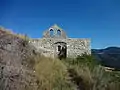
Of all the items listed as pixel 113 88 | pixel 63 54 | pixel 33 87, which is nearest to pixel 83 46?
pixel 63 54

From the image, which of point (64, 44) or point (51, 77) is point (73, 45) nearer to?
point (64, 44)

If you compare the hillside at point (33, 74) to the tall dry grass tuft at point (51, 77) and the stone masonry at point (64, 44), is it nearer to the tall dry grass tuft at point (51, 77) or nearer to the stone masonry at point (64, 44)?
the tall dry grass tuft at point (51, 77)

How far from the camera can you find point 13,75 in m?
7.39

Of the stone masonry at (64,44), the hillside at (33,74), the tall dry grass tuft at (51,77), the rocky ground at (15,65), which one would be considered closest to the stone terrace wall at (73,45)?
the stone masonry at (64,44)

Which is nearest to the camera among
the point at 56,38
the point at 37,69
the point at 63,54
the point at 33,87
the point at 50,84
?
the point at 33,87

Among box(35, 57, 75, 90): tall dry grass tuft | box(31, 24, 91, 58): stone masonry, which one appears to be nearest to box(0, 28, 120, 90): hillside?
box(35, 57, 75, 90): tall dry grass tuft

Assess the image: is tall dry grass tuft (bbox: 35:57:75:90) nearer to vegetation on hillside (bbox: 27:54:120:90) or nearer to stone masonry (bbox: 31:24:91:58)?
vegetation on hillside (bbox: 27:54:120:90)

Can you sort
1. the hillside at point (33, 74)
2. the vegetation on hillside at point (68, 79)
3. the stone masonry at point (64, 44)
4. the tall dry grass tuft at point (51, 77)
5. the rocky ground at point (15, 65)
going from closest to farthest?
1. the rocky ground at point (15, 65)
2. the hillside at point (33, 74)
3. the tall dry grass tuft at point (51, 77)
4. the vegetation on hillside at point (68, 79)
5. the stone masonry at point (64, 44)

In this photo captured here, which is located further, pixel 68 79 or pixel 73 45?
pixel 73 45

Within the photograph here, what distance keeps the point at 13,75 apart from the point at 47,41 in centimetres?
2047

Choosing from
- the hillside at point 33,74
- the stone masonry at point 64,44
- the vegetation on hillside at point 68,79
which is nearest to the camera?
the hillside at point 33,74

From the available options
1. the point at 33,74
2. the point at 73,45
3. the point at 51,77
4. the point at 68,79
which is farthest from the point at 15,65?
the point at 73,45

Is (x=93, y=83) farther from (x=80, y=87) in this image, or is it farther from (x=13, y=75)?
(x=13, y=75)

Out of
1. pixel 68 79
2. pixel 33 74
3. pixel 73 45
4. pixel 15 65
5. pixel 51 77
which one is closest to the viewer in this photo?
pixel 15 65
